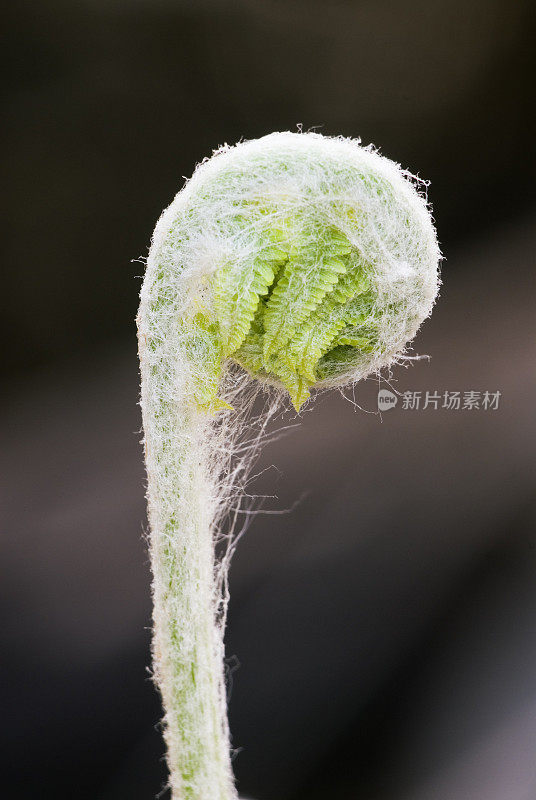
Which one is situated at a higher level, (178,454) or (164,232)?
(164,232)

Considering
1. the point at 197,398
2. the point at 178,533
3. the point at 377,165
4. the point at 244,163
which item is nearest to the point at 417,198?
the point at 377,165

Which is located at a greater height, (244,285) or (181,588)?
(244,285)

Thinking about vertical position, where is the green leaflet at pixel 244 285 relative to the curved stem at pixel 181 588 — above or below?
above

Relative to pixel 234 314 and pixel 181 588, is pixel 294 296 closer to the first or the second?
pixel 234 314

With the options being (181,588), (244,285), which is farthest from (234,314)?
(181,588)

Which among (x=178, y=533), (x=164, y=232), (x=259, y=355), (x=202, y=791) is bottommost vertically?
(x=202, y=791)

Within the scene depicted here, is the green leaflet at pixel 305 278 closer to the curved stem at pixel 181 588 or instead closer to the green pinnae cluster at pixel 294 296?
the green pinnae cluster at pixel 294 296

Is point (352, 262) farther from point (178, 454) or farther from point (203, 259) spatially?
point (178, 454)

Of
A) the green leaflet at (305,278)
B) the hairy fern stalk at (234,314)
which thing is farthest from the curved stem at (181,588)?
the green leaflet at (305,278)
